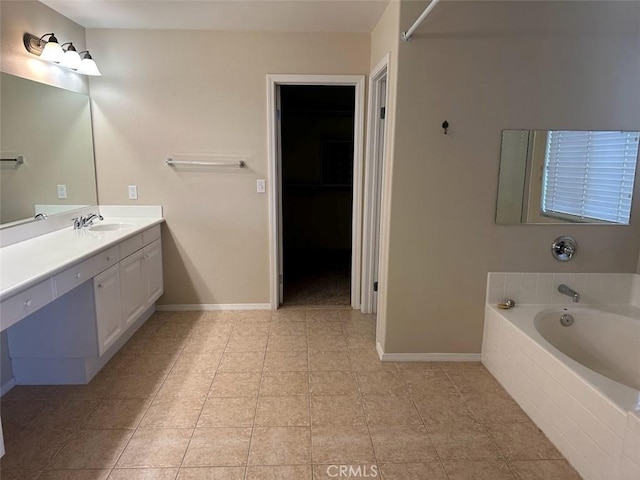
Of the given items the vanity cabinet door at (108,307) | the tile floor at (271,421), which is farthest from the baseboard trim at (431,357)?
the vanity cabinet door at (108,307)

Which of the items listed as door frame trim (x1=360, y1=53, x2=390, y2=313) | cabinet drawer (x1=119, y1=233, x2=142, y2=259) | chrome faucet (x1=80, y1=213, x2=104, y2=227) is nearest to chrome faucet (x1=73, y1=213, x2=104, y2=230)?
chrome faucet (x1=80, y1=213, x2=104, y2=227)

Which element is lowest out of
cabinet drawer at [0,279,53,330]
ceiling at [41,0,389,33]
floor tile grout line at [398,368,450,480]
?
floor tile grout line at [398,368,450,480]

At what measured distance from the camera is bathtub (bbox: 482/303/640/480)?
168 cm

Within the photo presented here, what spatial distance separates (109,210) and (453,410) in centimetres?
306

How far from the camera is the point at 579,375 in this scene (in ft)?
6.23

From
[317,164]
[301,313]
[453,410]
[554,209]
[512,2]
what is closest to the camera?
[453,410]

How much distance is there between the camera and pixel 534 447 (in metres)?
2.02

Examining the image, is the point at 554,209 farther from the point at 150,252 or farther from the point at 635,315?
the point at 150,252

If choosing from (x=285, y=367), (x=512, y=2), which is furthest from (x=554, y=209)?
(x=285, y=367)

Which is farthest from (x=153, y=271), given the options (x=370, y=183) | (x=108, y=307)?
(x=370, y=183)

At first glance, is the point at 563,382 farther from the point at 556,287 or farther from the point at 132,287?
the point at 132,287

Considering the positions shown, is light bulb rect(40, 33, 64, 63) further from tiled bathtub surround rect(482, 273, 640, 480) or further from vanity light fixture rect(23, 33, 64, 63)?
tiled bathtub surround rect(482, 273, 640, 480)

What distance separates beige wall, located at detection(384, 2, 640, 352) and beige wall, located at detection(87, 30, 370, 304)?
1.09 meters

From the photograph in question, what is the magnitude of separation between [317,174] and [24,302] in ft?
14.3
